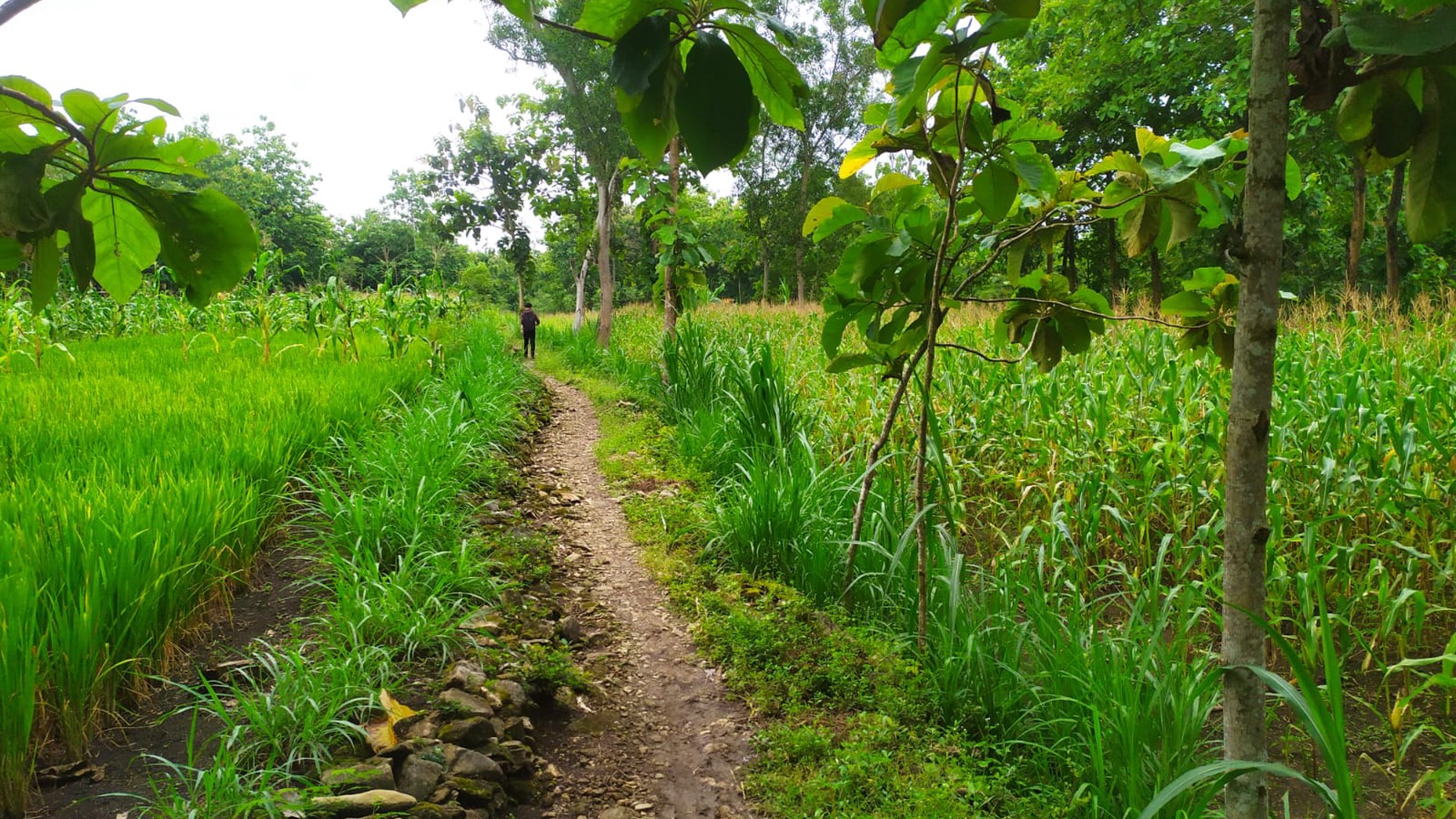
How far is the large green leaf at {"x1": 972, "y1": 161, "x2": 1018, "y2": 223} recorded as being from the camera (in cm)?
156

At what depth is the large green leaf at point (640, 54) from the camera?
1.84ft

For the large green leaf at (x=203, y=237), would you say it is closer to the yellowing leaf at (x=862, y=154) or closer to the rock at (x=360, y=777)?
the yellowing leaf at (x=862, y=154)

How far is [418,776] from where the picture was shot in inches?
70.6

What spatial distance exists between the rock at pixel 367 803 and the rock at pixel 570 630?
1.21 metres

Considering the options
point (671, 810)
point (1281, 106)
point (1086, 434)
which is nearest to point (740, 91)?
point (1281, 106)

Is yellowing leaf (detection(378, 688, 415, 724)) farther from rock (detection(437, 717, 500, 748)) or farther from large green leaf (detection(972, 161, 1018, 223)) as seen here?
large green leaf (detection(972, 161, 1018, 223))

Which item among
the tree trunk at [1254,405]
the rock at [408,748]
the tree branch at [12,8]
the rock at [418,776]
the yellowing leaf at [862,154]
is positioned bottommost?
the rock at [418,776]

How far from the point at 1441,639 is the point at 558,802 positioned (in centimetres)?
354

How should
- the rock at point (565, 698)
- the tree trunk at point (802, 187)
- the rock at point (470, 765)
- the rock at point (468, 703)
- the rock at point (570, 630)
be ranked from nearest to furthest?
the rock at point (470, 765) < the rock at point (468, 703) < the rock at point (565, 698) < the rock at point (570, 630) < the tree trunk at point (802, 187)

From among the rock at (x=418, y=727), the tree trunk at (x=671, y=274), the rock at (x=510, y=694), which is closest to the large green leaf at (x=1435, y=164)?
the rock at (x=418, y=727)

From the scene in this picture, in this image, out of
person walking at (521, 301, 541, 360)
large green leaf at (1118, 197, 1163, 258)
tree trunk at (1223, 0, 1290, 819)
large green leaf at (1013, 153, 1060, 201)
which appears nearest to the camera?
tree trunk at (1223, 0, 1290, 819)

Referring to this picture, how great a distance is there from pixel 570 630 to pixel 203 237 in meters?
2.57

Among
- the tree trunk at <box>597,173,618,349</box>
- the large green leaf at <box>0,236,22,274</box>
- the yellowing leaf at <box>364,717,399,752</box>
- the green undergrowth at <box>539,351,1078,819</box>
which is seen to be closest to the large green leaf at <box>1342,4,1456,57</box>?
the large green leaf at <box>0,236,22,274</box>

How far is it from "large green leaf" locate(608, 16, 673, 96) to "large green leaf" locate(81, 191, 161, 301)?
507mm
